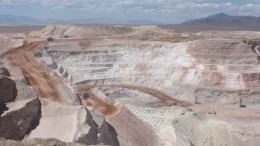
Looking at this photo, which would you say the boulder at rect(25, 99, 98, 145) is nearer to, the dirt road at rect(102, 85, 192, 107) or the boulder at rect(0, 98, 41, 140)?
the boulder at rect(0, 98, 41, 140)

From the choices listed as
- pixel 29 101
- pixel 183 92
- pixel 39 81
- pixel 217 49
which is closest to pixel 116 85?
pixel 183 92

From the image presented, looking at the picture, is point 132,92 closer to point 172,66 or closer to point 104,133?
point 172,66

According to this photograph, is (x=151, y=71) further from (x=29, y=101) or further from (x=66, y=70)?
(x=29, y=101)

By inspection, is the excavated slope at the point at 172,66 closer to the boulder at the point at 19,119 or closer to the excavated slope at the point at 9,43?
the excavated slope at the point at 9,43

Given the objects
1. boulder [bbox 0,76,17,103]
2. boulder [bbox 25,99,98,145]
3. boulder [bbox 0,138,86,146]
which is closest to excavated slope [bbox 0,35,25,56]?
boulder [bbox 25,99,98,145]

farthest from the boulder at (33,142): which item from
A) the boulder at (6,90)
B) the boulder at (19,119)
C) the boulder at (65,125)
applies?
the boulder at (6,90)

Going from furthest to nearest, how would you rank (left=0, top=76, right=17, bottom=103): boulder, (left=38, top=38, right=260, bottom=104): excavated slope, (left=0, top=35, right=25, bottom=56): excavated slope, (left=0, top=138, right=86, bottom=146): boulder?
(left=0, top=35, right=25, bottom=56): excavated slope, (left=38, top=38, right=260, bottom=104): excavated slope, (left=0, top=76, right=17, bottom=103): boulder, (left=0, top=138, right=86, bottom=146): boulder
